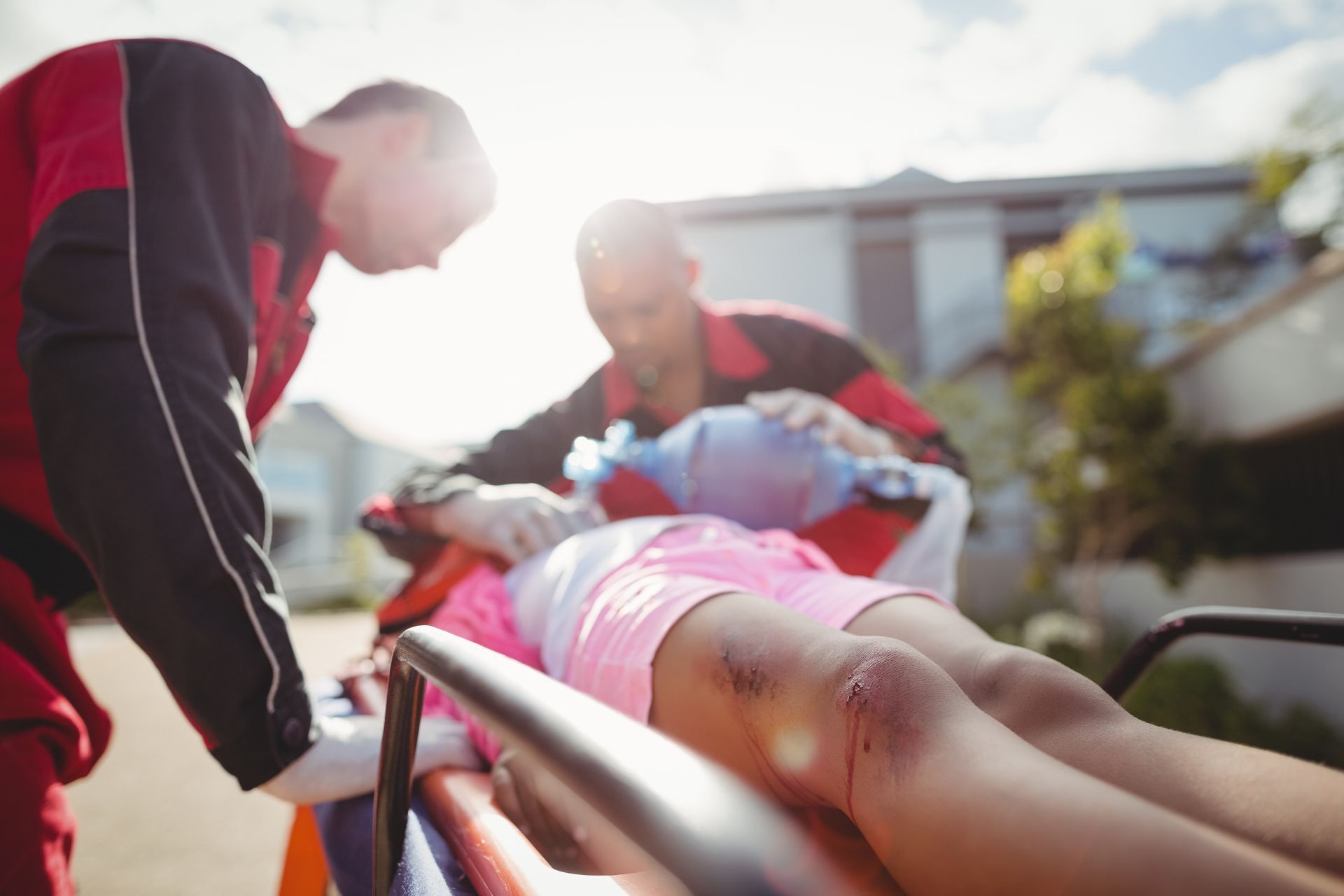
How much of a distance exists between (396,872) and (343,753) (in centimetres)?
23

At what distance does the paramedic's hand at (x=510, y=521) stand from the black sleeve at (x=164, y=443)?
59 centimetres

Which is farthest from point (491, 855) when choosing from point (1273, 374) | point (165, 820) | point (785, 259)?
point (785, 259)

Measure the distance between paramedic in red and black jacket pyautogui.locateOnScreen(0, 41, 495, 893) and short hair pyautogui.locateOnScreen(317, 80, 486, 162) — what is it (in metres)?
0.54

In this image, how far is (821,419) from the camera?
1.75 metres

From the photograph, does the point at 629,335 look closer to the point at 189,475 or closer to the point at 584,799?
the point at 189,475

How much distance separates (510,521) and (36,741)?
2.74 feet

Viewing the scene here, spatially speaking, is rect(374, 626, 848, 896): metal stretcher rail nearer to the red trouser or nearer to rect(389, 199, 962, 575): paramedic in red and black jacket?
the red trouser

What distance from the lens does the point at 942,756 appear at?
0.61 metres

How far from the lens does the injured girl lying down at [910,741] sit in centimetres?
50

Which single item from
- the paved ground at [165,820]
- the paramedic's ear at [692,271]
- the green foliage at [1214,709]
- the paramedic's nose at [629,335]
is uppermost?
the paramedic's ear at [692,271]

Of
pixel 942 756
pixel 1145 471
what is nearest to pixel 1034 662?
pixel 942 756

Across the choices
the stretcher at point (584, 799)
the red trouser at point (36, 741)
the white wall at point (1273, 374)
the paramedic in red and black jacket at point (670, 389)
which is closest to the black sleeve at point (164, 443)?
the stretcher at point (584, 799)

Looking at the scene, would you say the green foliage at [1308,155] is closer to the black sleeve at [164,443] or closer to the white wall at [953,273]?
the white wall at [953,273]

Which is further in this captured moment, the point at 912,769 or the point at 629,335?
the point at 629,335
